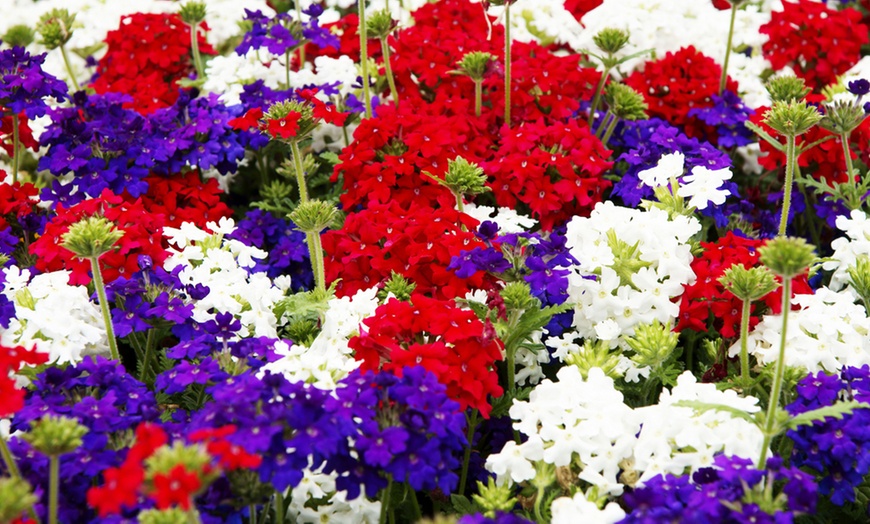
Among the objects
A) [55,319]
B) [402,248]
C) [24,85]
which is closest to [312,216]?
[402,248]

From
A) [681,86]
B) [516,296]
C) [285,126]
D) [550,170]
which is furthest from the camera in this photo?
[681,86]

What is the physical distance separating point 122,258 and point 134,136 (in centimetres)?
78

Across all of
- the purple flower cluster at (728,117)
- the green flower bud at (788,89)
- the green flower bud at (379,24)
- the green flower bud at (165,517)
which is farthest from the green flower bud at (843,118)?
the green flower bud at (165,517)

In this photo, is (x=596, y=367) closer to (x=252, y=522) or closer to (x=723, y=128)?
(x=252, y=522)

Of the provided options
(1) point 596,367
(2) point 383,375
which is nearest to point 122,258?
(2) point 383,375

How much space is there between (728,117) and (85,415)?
9.47 ft

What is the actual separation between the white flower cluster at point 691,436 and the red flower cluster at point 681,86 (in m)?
1.94

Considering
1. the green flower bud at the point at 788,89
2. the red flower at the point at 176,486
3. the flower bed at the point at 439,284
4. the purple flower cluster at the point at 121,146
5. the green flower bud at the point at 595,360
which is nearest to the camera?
the red flower at the point at 176,486

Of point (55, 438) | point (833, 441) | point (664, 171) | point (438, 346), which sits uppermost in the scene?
point (664, 171)

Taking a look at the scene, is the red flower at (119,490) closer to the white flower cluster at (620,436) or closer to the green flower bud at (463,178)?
the white flower cluster at (620,436)

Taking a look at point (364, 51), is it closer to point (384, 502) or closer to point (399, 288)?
point (399, 288)

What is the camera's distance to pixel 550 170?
345 centimetres

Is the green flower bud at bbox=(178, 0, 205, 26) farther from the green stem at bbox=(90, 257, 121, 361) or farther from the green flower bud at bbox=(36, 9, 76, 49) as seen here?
the green stem at bbox=(90, 257, 121, 361)

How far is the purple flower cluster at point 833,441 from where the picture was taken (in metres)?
2.25
